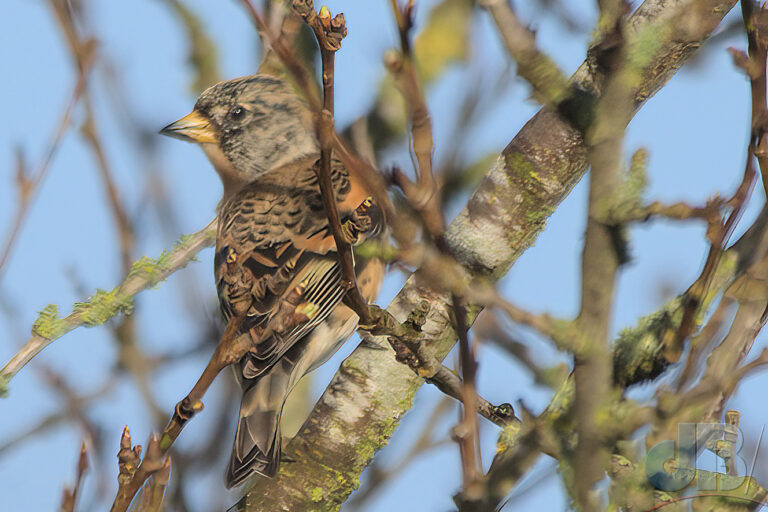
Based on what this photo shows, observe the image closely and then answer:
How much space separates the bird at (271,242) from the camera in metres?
2.45

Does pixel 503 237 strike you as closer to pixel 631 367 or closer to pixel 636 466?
pixel 631 367

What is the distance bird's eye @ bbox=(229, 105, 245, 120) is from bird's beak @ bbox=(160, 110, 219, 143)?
102 millimetres

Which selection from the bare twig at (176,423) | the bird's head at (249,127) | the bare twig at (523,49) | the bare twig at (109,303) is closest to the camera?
the bare twig at (176,423)

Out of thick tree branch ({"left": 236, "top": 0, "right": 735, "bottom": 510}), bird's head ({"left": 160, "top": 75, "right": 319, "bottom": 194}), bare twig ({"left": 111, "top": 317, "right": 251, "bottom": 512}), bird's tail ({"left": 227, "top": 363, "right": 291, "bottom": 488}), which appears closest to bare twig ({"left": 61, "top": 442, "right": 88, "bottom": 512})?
bare twig ({"left": 111, "top": 317, "right": 251, "bottom": 512})

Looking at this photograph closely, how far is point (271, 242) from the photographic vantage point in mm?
2908

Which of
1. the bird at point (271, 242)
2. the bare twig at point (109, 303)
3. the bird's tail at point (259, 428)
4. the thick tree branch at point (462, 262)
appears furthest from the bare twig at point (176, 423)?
the thick tree branch at point (462, 262)

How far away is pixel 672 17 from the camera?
232 centimetres

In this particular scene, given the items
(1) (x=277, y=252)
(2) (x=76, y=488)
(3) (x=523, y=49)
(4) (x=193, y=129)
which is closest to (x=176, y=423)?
(2) (x=76, y=488)

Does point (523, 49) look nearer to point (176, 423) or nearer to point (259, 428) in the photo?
point (176, 423)

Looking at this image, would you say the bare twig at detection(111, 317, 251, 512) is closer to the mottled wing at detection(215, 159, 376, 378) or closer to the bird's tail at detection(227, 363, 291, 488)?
the mottled wing at detection(215, 159, 376, 378)

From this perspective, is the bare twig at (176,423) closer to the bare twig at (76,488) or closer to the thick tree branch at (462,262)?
the bare twig at (76,488)

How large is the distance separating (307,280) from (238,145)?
3.98ft

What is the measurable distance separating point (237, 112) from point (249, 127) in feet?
0.31

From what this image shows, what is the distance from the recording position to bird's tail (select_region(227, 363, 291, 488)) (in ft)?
8.09
